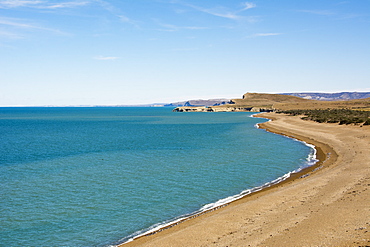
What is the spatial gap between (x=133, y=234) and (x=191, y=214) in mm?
3670

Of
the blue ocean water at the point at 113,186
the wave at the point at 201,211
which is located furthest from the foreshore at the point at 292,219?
the blue ocean water at the point at 113,186

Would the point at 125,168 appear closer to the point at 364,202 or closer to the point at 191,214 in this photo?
the point at 191,214

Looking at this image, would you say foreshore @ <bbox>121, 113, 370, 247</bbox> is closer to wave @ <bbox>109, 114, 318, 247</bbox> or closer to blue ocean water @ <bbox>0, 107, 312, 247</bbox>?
wave @ <bbox>109, 114, 318, 247</bbox>

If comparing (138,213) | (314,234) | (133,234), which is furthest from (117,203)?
(314,234)

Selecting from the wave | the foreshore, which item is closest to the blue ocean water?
the wave

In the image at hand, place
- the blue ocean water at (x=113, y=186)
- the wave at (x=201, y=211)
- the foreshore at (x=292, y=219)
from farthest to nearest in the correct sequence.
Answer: the blue ocean water at (x=113, y=186) → the wave at (x=201, y=211) → the foreshore at (x=292, y=219)

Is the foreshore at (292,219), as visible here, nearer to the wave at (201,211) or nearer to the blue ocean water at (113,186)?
the wave at (201,211)

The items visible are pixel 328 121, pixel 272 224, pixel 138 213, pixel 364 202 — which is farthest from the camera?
pixel 328 121

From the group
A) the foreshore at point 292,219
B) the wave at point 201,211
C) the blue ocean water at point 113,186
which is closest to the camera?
the foreshore at point 292,219

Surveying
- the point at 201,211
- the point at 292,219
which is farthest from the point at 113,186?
the point at 292,219

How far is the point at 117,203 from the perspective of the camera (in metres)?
19.8

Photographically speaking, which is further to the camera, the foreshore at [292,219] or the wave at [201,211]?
the wave at [201,211]

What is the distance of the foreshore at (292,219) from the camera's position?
38.5 ft

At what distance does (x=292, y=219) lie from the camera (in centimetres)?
1423
